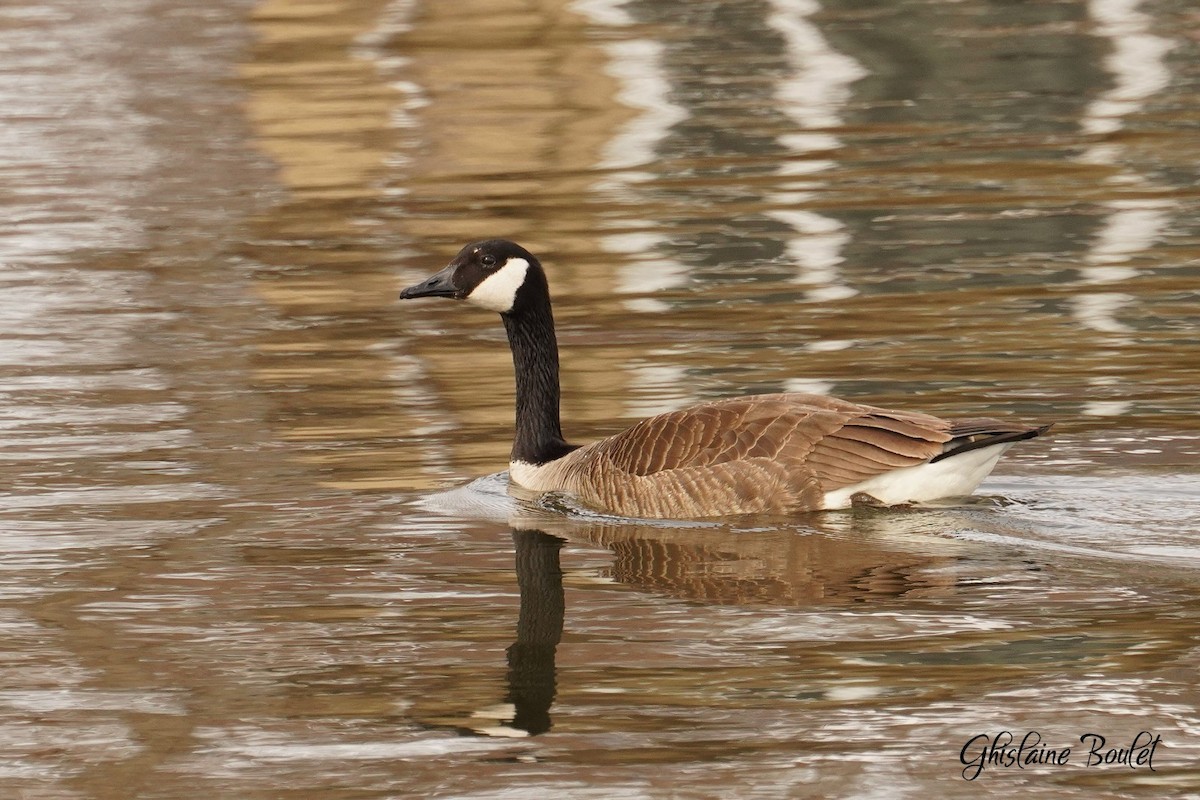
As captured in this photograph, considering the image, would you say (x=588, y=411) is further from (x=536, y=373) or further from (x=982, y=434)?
(x=982, y=434)

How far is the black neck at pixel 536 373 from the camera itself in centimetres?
1147

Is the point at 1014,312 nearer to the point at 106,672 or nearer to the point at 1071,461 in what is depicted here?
the point at 1071,461

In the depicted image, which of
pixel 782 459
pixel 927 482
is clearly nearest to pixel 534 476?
pixel 782 459

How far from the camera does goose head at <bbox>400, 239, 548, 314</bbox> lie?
11.4 m

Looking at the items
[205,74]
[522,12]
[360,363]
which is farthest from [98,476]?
[522,12]

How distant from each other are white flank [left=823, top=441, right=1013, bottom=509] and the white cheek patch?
7.89 ft

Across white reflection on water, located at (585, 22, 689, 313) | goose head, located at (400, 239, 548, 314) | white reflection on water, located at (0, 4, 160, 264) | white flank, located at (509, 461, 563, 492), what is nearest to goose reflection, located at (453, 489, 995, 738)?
white flank, located at (509, 461, 563, 492)

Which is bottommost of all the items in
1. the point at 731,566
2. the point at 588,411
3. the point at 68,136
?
the point at 588,411

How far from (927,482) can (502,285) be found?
278 centimetres

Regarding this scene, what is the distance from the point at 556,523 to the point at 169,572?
1.96 metres

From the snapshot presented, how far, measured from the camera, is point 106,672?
8156mm

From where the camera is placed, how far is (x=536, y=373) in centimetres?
1165

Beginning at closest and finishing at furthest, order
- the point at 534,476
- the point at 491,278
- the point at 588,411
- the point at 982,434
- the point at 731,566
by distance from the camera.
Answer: the point at 731,566 < the point at 982,434 < the point at 534,476 < the point at 491,278 < the point at 588,411

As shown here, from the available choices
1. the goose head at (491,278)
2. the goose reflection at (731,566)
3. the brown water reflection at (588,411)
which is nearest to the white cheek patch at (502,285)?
the goose head at (491,278)
